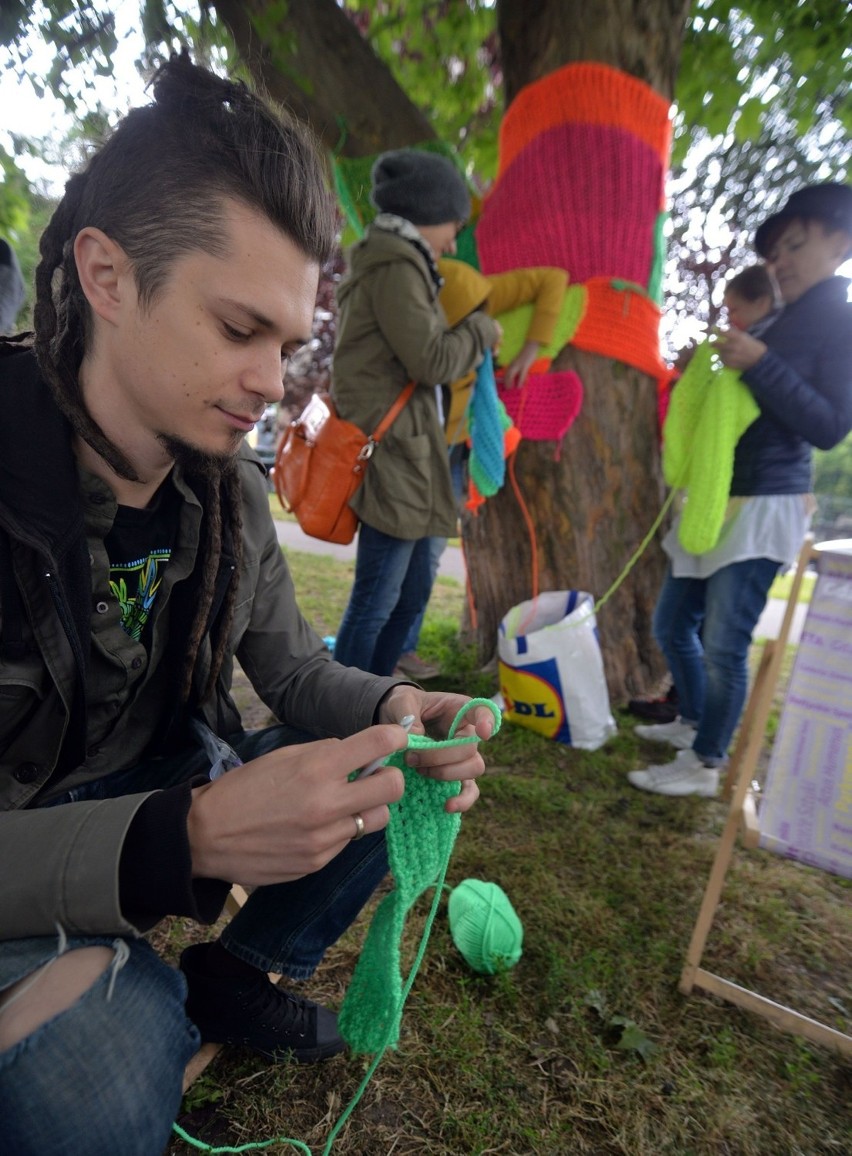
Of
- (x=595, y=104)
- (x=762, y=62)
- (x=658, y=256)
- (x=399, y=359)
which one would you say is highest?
(x=762, y=62)

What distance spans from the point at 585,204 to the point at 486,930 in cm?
283

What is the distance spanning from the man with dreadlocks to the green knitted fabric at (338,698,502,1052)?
0.14ft

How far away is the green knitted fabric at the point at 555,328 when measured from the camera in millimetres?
2908

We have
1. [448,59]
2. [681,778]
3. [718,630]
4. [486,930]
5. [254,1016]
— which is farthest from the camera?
[448,59]

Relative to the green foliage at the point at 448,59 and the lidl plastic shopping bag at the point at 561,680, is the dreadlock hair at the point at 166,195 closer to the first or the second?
the lidl plastic shopping bag at the point at 561,680

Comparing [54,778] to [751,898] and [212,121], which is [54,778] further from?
[751,898]

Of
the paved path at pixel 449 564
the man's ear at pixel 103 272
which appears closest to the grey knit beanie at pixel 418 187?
the man's ear at pixel 103 272

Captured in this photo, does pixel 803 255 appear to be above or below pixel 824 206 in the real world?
below

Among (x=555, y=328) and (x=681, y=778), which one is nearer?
(x=681, y=778)

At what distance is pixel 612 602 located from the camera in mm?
3215

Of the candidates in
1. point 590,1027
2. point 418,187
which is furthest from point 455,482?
point 590,1027

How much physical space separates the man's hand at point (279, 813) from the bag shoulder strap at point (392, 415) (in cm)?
161

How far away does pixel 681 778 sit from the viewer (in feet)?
8.30

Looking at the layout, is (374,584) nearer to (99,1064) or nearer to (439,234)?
(439,234)
